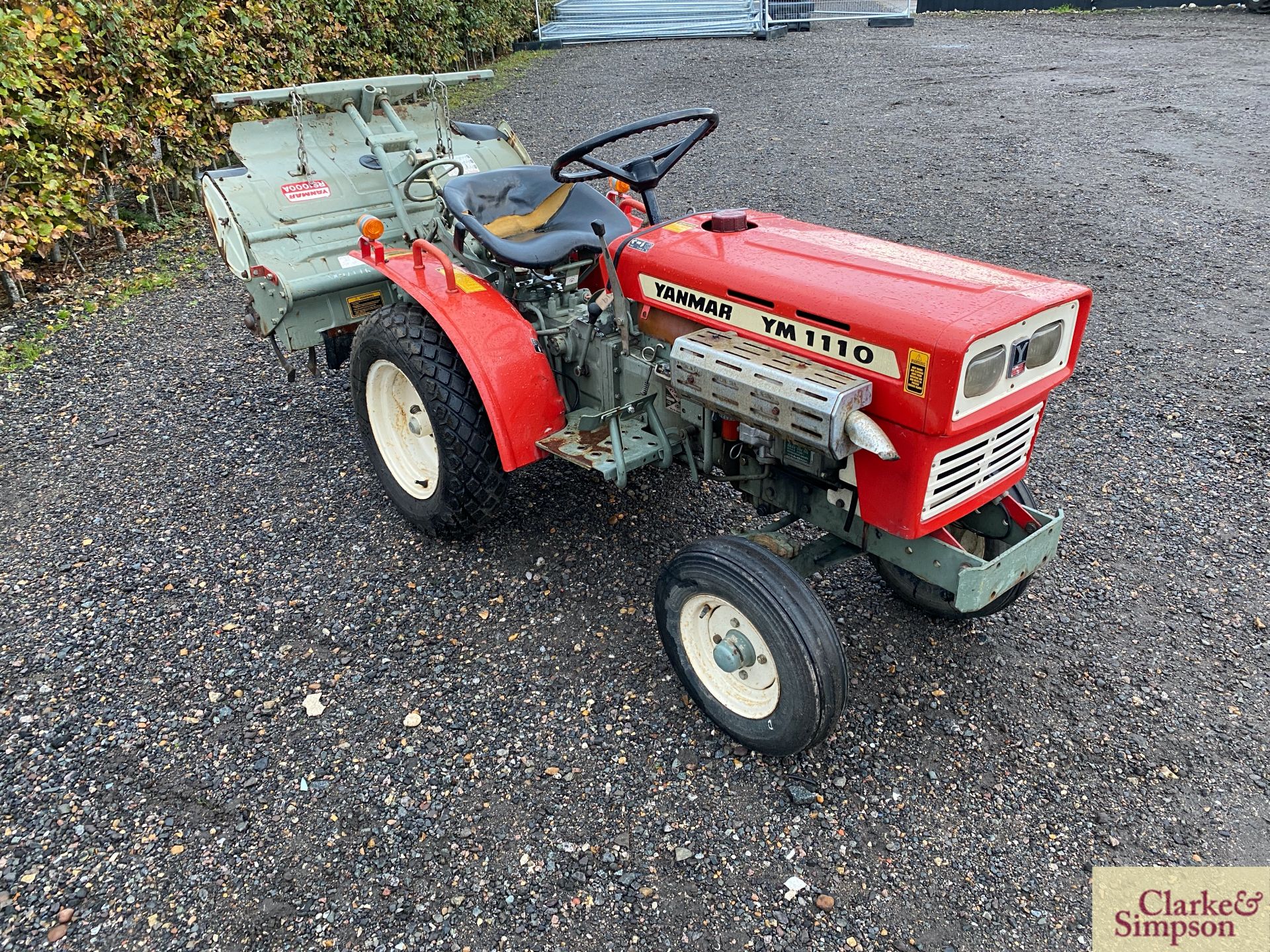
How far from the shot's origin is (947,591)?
242 centimetres

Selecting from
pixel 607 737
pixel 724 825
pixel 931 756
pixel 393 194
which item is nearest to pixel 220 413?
pixel 393 194

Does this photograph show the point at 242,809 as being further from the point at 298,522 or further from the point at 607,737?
the point at 298,522

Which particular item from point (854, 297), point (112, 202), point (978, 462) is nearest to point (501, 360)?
point (854, 297)

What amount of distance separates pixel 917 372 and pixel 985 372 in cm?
16

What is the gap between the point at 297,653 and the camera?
9.05 feet

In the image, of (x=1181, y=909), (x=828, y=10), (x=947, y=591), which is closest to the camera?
(x=1181, y=909)

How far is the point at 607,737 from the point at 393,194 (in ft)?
7.68

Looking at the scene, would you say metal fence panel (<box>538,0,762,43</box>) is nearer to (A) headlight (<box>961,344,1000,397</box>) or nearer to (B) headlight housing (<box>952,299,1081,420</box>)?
(B) headlight housing (<box>952,299,1081,420</box>)

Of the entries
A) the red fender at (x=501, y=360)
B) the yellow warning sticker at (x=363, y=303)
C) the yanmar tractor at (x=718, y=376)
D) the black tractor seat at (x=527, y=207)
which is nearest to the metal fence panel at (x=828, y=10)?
the yellow warning sticker at (x=363, y=303)

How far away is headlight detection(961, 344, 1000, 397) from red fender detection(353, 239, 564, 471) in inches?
53.6

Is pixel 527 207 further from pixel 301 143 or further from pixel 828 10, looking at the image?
pixel 828 10

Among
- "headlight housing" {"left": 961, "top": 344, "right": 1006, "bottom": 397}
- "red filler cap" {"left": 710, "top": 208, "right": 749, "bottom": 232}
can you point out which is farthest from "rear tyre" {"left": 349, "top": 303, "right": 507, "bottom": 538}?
"headlight housing" {"left": 961, "top": 344, "right": 1006, "bottom": 397}

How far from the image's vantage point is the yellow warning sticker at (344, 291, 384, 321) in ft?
12.1

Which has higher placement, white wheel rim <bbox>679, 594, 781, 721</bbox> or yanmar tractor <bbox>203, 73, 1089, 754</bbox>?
yanmar tractor <bbox>203, 73, 1089, 754</bbox>
